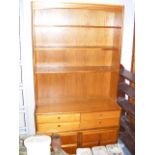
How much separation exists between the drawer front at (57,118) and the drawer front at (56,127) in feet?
0.16

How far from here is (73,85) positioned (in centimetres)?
279

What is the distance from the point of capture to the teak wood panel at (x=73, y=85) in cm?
271

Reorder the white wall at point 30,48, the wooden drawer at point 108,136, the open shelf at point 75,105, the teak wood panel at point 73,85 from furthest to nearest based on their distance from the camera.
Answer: the teak wood panel at point 73,85, the wooden drawer at point 108,136, the open shelf at point 75,105, the white wall at point 30,48

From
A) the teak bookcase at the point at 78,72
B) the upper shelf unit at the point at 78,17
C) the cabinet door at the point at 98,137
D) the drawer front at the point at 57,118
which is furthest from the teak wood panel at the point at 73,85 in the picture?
the upper shelf unit at the point at 78,17

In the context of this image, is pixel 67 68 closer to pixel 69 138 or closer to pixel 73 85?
pixel 73 85

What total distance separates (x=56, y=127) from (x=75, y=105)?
14.0 inches

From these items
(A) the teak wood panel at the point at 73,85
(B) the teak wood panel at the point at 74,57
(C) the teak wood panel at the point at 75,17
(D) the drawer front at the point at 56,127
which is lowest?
(D) the drawer front at the point at 56,127

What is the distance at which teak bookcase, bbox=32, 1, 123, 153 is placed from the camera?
245 centimetres

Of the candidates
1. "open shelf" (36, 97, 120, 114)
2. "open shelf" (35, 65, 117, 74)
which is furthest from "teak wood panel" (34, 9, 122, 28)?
"open shelf" (36, 97, 120, 114)

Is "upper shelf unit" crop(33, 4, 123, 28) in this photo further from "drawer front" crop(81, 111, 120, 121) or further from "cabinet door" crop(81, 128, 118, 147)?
"cabinet door" crop(81, 128, 118, 147)

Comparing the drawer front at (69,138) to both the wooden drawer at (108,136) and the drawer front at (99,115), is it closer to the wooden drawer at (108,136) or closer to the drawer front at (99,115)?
the drawer front at (99,115)
